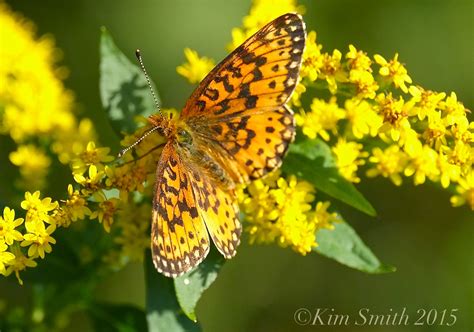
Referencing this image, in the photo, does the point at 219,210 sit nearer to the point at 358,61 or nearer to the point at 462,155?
the point at 358,61

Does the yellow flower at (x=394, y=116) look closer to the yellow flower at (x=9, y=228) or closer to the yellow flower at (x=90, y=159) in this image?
the yellow flower at (x=90, y=159)

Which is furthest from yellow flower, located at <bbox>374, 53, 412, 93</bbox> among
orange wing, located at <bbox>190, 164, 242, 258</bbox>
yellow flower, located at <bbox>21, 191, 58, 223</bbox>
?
yellow flower, located at <bbox>21, 191, 58, 223</bbox>

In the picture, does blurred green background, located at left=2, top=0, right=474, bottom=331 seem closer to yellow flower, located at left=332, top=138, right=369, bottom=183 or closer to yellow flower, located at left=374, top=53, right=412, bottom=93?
yellow flower, located at left=332, top=138, right=369, bottom=183

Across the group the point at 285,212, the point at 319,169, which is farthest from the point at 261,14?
the point at 285,212

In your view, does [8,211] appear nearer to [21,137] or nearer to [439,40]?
[21,137]

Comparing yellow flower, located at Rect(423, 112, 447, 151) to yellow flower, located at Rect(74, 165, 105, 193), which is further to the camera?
yellow flower, located at Rect(423, 112, 447, 151)
